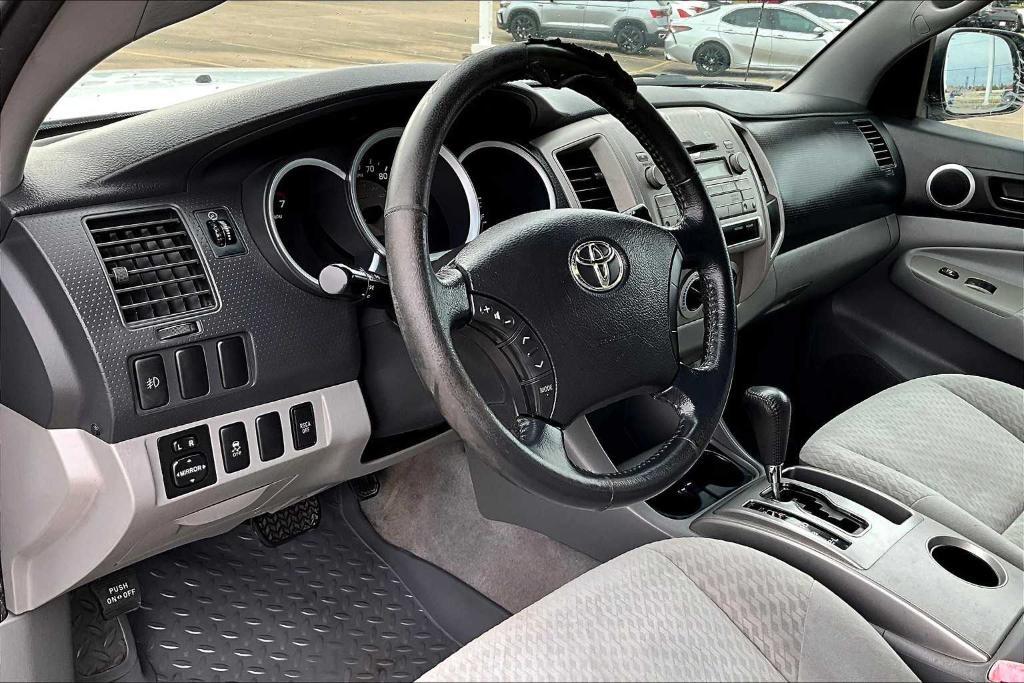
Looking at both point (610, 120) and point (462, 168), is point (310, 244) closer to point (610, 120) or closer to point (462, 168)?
point (462, 168)

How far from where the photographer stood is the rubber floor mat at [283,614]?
5.80ft

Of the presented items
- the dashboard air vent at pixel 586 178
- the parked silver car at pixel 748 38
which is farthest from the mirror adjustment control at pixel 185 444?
the parked silver car at pixel 748 38

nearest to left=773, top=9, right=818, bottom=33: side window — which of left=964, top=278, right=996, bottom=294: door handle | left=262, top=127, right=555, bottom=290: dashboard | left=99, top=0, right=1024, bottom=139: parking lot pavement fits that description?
left=964, top=278, right=996, bottom=294: door handle

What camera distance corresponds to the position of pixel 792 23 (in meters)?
2.55

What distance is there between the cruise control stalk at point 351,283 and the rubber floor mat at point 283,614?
0.87 meters

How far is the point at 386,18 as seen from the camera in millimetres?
1667

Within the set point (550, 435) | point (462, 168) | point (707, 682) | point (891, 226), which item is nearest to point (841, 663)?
point (707, 682)

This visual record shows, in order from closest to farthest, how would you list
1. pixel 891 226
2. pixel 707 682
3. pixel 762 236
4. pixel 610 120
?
pixel 707 682 → pixel 610 120 → pixel 762 236 → pixel 891 226

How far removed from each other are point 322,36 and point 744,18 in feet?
4.24

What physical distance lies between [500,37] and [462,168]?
264 mm

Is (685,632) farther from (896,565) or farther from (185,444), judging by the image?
(185,444)

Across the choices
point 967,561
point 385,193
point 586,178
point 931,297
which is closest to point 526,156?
point 586,178

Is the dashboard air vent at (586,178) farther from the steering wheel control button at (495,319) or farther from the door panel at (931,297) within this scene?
the door panel at (931,297)

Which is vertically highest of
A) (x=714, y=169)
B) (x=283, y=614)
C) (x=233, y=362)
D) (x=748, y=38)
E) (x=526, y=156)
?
(x=748, y=38)
